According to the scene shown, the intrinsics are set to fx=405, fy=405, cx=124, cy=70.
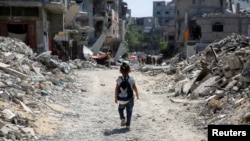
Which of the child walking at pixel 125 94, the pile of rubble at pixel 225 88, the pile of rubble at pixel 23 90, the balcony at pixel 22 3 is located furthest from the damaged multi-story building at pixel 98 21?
the child walking at pixel 125 94

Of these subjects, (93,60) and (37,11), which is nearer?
(37,11)

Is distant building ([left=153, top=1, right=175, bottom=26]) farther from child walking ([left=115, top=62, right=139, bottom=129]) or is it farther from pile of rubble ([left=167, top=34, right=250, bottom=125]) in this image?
child walking ([left=115, top=62, right=139, bottom=129])

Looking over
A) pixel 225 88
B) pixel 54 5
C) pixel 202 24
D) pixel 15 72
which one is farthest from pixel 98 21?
pixel 225 88

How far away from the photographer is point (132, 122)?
884 cm

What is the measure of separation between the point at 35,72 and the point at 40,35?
1403cm

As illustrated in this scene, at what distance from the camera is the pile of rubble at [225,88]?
8.43m

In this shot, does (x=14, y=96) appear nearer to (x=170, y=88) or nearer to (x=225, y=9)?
(x=170, y=88)

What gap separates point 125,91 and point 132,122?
1114mm

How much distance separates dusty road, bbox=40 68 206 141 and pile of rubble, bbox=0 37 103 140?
58cm

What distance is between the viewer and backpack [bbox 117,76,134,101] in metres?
7.98

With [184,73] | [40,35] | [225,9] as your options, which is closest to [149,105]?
[184,73]

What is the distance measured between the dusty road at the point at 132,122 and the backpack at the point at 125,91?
643mm

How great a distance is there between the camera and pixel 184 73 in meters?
16.9

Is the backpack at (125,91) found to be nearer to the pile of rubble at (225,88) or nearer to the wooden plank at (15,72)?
the pile of rubble at (225,88)
